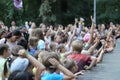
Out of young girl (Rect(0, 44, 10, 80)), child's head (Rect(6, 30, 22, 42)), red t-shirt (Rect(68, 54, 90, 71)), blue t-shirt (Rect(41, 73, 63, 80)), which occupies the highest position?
child's head (Rect(6, 30, 22, 42))

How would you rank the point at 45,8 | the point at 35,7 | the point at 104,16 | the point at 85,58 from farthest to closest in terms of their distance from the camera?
the point at 104,16 → the point at 35,7 → the point at 45,8 → the point at 85,58

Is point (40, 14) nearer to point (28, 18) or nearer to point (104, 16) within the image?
point (28, 18)

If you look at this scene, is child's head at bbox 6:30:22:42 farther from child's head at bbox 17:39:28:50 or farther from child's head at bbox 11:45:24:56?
child's head at bbox 11:45:24:56

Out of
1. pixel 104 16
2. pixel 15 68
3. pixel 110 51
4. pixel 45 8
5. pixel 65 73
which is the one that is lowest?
pixel 65 73

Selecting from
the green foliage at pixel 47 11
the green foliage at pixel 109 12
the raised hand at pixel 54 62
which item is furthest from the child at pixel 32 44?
the green foliage at pixel 109 12

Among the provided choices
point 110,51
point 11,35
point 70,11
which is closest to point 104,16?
point 70,11

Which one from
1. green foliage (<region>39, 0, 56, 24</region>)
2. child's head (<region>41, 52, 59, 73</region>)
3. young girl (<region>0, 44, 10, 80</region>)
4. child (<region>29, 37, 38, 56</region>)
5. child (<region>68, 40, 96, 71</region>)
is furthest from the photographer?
green foliage (<region>39, 0, 56, 24</region>)

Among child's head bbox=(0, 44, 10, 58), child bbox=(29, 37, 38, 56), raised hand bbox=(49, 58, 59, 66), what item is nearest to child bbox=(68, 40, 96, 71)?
child bbox=(29, 37, 38, 56)

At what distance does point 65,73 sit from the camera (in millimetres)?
6047

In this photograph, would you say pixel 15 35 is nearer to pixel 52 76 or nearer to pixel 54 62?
pixel 52 76

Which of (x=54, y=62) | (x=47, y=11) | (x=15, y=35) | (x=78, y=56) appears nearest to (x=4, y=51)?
(x=54, y=62)

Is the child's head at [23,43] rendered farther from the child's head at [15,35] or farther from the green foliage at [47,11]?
the green foliage at [47,11]

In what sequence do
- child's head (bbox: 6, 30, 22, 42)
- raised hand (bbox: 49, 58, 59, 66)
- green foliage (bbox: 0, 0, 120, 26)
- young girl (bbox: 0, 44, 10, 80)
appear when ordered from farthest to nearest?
green foliage (bbox: 0, 0, 120, 26) < child's head (bbox: 6, 30, 22, 42) < young girl (bbox: 0, 44, 10, 80) < raised hand (bbox: 49, 58, 59, 66)

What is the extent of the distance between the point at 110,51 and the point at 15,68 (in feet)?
42.1
